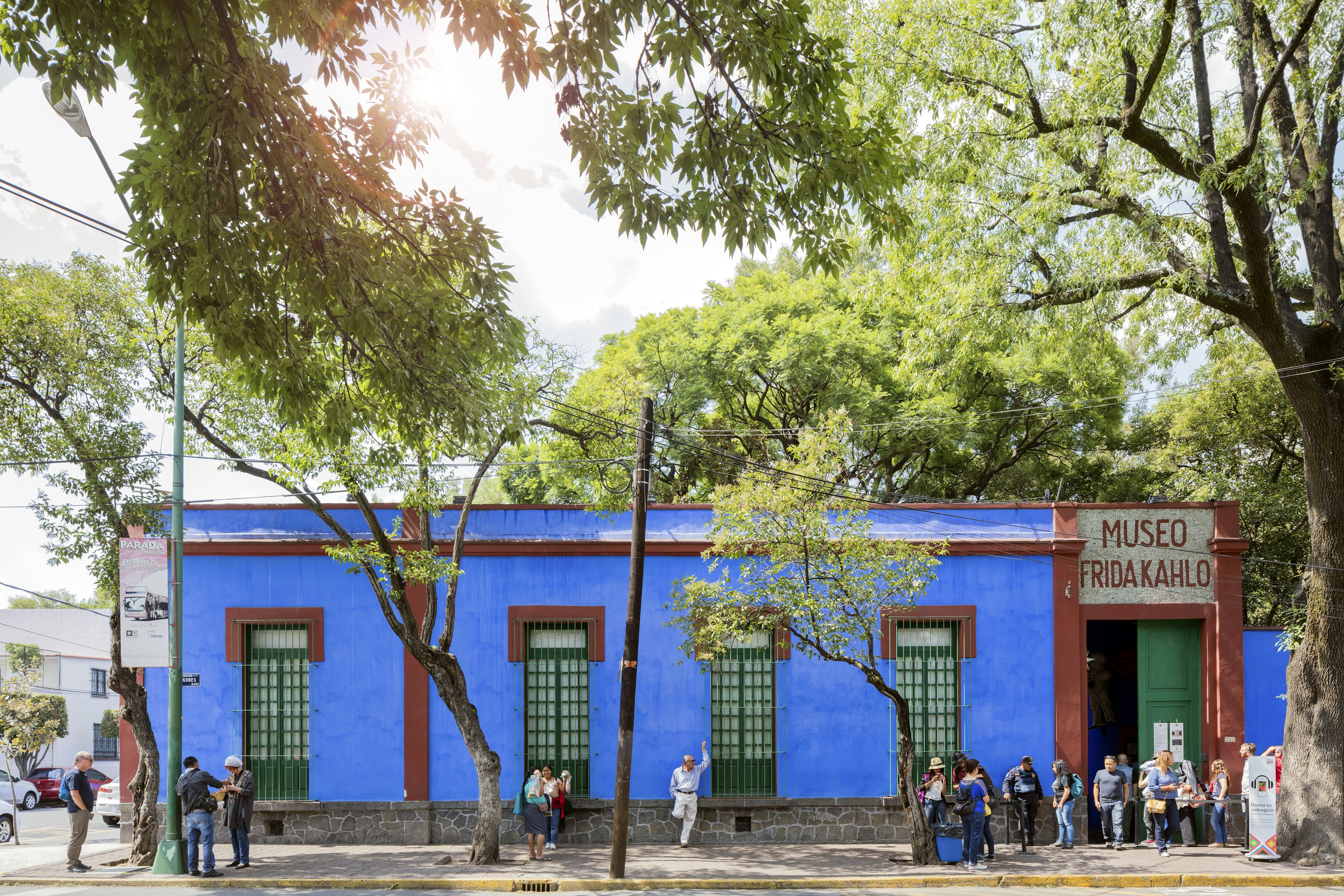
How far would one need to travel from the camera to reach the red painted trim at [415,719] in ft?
53.9

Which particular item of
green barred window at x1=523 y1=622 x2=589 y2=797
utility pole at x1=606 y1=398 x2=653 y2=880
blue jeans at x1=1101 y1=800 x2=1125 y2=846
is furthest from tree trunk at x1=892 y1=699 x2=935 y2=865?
green barred window at x1=523 y1=622 x2=589 y2=797

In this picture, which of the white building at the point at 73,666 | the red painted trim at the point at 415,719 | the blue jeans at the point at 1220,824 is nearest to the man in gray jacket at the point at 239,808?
the red painted trim at the point at 415,719

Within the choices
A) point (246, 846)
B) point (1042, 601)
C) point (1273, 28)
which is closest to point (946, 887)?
point (1042, 601)

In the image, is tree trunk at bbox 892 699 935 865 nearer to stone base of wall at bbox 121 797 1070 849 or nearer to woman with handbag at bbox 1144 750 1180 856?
stone base of wall at bbox 121 797 1070 849

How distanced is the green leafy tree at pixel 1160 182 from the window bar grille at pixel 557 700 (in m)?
8.16

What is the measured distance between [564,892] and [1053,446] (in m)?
20.0

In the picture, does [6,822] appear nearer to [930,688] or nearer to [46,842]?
[46,842]

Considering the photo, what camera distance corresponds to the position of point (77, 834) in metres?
14.5

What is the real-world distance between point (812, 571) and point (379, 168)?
965 cm

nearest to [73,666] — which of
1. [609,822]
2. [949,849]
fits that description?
[609,822]

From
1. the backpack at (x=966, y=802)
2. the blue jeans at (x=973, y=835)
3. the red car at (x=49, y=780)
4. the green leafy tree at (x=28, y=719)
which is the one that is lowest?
the red car at (x=49, y=780)

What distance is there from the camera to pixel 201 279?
6441mm

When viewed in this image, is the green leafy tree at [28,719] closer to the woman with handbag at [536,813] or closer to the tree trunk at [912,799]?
the woman with handbag at [536,813]

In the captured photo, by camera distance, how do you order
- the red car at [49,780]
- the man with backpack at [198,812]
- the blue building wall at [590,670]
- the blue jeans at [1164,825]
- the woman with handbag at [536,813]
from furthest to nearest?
the red car at [49,780] → the blue building wall at [590,670] → the blue jeans at [1164,825] → the woman with handbag at [536,813] → the man with backpack at [198,812]
